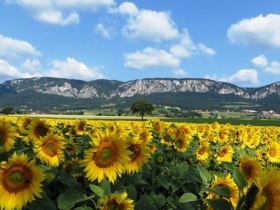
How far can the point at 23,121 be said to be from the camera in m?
6.84

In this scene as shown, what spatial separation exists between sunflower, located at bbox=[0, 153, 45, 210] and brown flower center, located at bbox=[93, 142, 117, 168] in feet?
2.20

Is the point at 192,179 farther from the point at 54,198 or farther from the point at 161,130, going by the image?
the point at 161,130

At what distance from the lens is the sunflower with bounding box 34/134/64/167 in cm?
470

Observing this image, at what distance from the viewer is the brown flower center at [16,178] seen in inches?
127

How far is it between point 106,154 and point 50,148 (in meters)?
1.21

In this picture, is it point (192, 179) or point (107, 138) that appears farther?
point (192, 179)

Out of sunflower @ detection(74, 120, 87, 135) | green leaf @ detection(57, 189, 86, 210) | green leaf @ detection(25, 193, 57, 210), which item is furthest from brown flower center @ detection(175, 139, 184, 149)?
green leaf @ detection(25, 193, 57, 210)

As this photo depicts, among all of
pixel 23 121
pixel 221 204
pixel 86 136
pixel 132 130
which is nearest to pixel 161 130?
pixel 132 130

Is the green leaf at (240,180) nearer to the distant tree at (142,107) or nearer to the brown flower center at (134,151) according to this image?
the brown flower center at (134,151)

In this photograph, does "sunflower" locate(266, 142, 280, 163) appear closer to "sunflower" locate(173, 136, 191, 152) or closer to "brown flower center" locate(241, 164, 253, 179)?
"sunflower" locate(173, 136, 191, 152)

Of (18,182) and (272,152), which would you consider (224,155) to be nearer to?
(272,152)

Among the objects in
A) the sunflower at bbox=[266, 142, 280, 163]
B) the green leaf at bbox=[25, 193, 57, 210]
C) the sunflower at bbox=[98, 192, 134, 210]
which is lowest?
the sunflower at bbox=[266, 142, 280, 163]

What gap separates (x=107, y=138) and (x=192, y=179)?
1.40 m

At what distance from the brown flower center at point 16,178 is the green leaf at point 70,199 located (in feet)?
1.13
